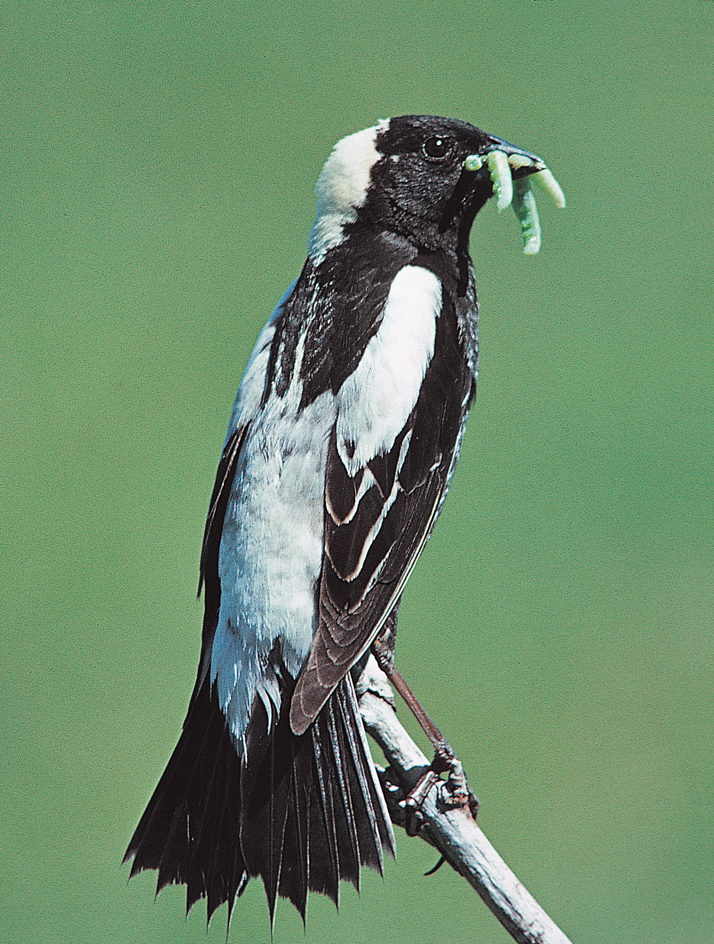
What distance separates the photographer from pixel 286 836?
1798mm

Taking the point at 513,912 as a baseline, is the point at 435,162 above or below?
above

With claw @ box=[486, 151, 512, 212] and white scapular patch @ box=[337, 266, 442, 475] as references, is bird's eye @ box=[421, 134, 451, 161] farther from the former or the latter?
white scapular patch @ box=[337, 266, 442, 475]

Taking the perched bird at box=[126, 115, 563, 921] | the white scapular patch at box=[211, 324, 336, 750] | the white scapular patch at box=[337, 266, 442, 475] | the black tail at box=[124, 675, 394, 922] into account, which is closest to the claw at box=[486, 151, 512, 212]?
the perched bird at box=[126, 115, 563, 921]

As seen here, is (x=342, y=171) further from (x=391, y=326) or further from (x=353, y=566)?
(x=353, y=566)

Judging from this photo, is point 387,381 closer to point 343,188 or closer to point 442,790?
point 343,188

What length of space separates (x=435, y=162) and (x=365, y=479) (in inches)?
29.2

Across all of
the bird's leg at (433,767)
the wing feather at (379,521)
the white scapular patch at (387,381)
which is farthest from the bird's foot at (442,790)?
the white scapular patch at (387,381)

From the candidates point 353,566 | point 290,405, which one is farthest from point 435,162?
point 353,566

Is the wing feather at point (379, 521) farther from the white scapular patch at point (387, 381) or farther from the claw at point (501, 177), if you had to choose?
the claw at point (501, 177)

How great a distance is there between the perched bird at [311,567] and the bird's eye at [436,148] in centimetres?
12

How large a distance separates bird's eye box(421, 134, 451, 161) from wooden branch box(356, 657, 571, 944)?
106 centimetres

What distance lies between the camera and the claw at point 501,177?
6.75ft

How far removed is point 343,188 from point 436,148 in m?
0.21

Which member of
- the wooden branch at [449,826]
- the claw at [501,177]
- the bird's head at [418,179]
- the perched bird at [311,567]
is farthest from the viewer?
the bird's head at [418,179]
